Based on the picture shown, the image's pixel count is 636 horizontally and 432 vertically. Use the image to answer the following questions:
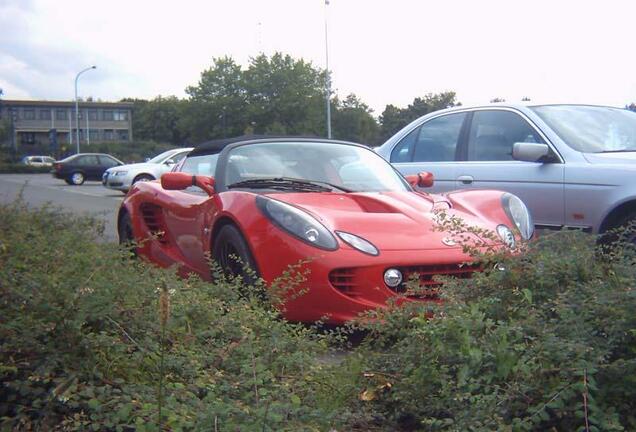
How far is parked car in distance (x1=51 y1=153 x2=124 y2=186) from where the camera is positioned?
1407 inches

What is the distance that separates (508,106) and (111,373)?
16.4ft

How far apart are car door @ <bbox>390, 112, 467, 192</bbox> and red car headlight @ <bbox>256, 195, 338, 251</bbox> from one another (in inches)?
108

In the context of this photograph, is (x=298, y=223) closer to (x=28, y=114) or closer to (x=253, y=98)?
(x=253, y=98)

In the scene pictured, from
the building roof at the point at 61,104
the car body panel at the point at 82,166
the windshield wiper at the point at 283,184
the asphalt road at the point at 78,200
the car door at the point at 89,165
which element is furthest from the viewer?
the building roof at the point at 61,104

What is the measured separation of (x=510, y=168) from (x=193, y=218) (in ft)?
9.14

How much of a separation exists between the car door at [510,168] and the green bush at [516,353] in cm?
257

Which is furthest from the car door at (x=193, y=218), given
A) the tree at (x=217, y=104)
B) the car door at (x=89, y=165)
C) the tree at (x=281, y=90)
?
the tree at (x=217, y=104)

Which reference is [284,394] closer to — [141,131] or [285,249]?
[285,249]

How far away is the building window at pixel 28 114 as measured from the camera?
90.1 metres

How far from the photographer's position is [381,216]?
15.2ft

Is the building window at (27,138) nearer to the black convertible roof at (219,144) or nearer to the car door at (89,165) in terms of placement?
the car door at (89,165)

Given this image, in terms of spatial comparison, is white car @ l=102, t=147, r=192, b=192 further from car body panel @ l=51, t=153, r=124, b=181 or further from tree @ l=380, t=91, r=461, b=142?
car body panel @ l=51, t=153, r=124, b=181

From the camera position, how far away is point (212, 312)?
3266 mm

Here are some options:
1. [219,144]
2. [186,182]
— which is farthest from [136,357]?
[219,144]
